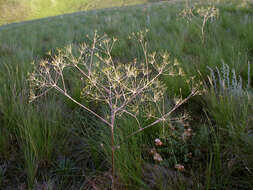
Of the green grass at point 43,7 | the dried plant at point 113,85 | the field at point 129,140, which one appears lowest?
the field at point 129,140

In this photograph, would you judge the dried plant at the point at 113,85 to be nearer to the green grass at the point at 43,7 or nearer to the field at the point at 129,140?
the field at the point at 129,140

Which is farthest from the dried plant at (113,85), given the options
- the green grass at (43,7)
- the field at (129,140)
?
the green grass at (43,7)

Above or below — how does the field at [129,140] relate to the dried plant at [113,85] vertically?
below

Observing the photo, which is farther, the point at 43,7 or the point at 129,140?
the point at 43,7

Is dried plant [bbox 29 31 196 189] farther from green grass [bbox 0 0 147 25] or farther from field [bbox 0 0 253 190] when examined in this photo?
green grass [bbox 0 0 147 25]

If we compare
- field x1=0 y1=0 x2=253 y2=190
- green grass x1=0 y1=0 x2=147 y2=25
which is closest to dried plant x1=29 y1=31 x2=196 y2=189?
field x1=0 y1=0 x2=253 y2=190

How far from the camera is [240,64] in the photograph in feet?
6.85

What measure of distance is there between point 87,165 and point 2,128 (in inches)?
33.4

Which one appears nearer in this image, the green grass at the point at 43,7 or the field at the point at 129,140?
the field at the point at 129,140

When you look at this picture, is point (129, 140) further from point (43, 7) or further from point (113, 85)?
point (43, 7)

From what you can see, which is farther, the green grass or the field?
the green grass

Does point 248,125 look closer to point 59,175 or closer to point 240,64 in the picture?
point 240,64

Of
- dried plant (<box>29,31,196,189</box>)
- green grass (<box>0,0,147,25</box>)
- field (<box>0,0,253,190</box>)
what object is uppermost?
green grass (<box>0,0,147,25</box>)

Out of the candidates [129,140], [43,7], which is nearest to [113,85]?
[129,140]
